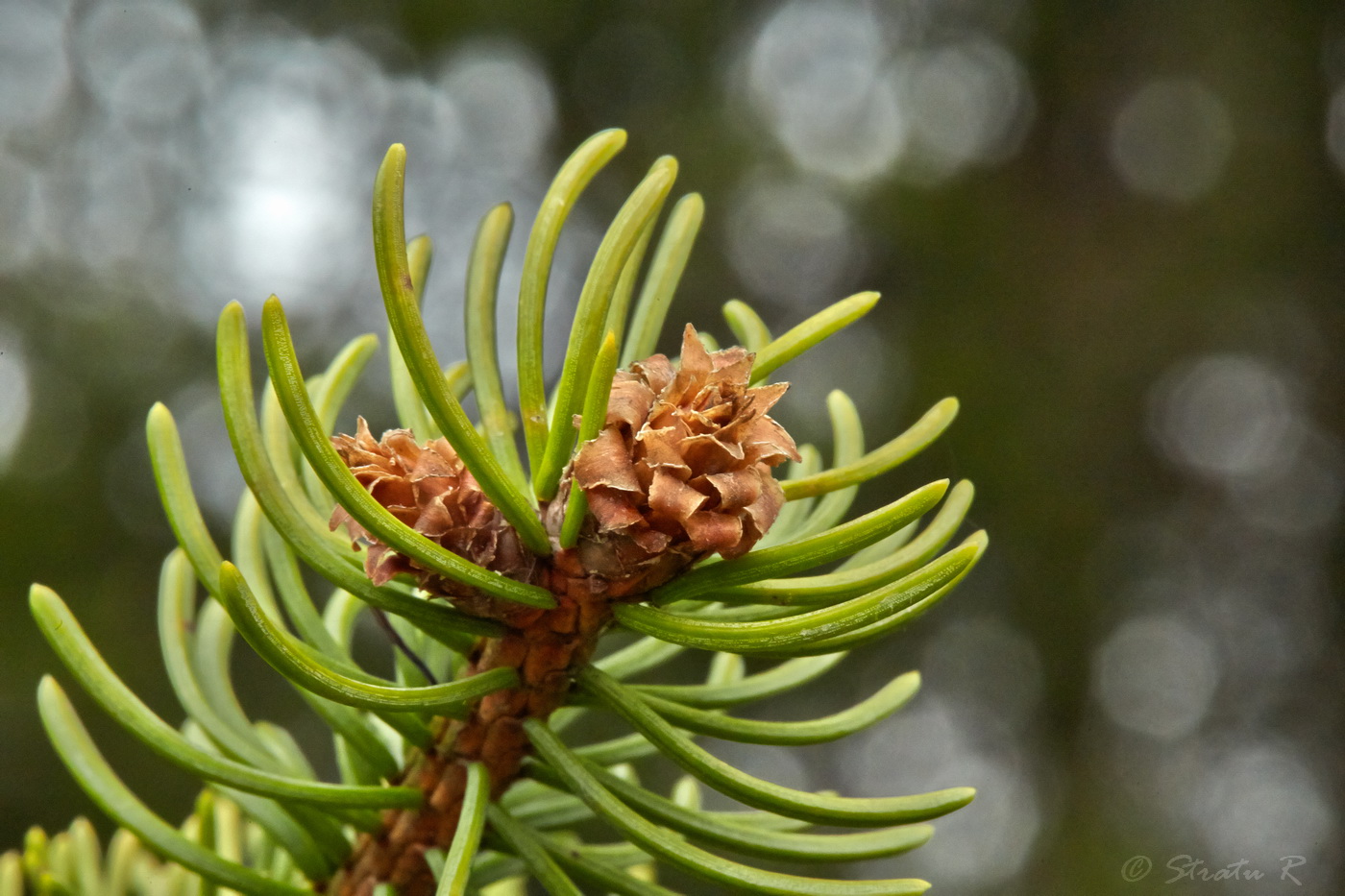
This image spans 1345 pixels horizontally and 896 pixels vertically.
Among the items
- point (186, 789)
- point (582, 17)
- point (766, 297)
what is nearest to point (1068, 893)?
point (766, 297)

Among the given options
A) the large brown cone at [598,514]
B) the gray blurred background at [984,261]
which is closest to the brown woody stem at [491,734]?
the large brown cone at [598,514]

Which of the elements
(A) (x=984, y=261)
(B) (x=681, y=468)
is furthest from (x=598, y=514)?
(A) (x=984, y=261)

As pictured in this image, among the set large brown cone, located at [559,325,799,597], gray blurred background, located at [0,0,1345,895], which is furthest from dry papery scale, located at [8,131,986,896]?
gray blurred background, located at [0,0,1345,895]

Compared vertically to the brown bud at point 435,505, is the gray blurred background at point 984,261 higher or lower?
higher

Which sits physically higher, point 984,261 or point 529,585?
point 984,261

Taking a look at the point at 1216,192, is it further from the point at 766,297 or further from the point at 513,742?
the point at 513,742

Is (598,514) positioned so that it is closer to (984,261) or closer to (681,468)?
(681,468)

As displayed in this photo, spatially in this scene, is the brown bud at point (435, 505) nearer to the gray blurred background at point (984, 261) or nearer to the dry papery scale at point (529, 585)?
the dry papery scale at point (529, 585)
